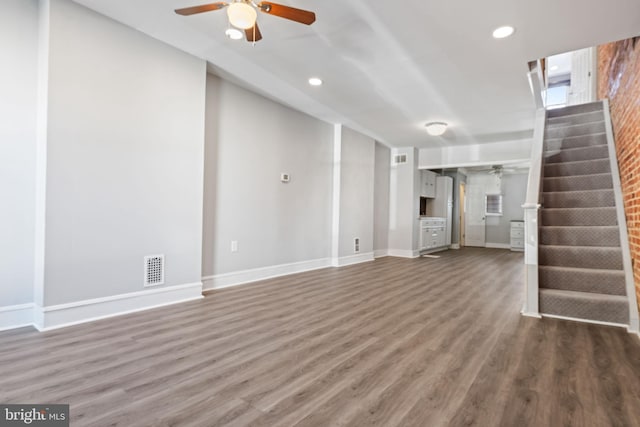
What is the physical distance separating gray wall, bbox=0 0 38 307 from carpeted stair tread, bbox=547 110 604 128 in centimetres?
653

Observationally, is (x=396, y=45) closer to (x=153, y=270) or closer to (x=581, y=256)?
(x=581, y=256)

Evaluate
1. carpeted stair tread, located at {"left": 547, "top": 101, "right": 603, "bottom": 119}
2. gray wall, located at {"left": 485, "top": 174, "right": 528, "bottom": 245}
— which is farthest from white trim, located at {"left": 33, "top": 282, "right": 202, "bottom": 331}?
gray wall, located at {"left": 485, "top": 174, "right": 528, "bottom": 245}

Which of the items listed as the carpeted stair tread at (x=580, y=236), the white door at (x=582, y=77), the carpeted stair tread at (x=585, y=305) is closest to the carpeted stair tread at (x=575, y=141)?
the carpeted stair tread at (x=580, y=236)

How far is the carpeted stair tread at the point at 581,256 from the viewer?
3.12 m

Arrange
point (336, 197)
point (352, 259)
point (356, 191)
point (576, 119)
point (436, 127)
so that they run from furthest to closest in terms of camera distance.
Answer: point (356, 191) → point (352, 259) → point (336, 197) → point (436, 127) → point (576, 119)

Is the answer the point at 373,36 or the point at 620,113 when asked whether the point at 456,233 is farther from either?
the point at 373,36

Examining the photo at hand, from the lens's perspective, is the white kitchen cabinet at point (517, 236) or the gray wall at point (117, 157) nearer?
the gray wall at point (117, 157)

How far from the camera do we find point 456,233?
384 inches

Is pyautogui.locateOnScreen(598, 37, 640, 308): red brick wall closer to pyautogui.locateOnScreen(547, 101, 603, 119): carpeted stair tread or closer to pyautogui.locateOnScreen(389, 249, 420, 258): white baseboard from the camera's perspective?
pyautogui.locateOnScreen(547, 101, 603, 119): carpeted stair tread

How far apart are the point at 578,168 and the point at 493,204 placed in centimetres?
605

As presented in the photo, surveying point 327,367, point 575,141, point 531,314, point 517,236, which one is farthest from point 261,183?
point 517,236

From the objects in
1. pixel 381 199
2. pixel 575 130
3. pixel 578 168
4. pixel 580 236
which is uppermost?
pixel 575 130

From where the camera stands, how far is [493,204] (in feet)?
32.3

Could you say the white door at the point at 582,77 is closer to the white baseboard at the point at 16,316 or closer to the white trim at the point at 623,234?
the white trim at the point at 623,234
